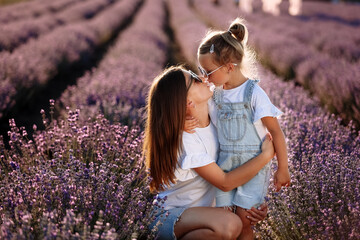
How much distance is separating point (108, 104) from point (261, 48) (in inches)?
248

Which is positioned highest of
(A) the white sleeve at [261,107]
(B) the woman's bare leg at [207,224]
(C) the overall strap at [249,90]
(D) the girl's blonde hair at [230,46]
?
(D) the girl's blonde hair at [230,46]

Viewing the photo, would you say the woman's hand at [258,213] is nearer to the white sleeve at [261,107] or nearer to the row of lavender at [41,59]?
the white sleeve at [261,107]

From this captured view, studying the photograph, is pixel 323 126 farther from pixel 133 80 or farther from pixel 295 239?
pixel 133 80

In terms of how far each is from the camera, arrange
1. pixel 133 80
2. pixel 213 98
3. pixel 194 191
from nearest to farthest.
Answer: pixel 194 191 < pixel 213 98 < pixel 133 80

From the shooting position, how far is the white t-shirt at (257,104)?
213 centimetres

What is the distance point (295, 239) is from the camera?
196 centimetres

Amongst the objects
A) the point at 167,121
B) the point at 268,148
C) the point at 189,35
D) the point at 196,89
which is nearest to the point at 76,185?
the point at 167,121

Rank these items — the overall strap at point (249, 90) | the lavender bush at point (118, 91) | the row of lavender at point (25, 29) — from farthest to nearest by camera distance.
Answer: the row of lavender at point (25, 29) < the lavender bush at point (118, 91) < the overall strap at point (249, 90)

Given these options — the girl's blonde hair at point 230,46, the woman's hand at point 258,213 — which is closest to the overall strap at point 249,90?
the girl's blonde hair at point 230,46

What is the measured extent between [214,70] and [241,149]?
1.57 feet

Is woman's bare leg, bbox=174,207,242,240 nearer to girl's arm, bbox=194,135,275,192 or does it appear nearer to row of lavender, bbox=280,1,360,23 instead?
girl's arm, bbox=194,135,275,192

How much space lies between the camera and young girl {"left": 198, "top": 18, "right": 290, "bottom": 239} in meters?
2.15

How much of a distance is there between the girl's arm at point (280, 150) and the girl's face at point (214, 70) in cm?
33

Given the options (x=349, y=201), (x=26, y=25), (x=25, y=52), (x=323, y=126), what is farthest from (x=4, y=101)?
(x=26, y=25)
